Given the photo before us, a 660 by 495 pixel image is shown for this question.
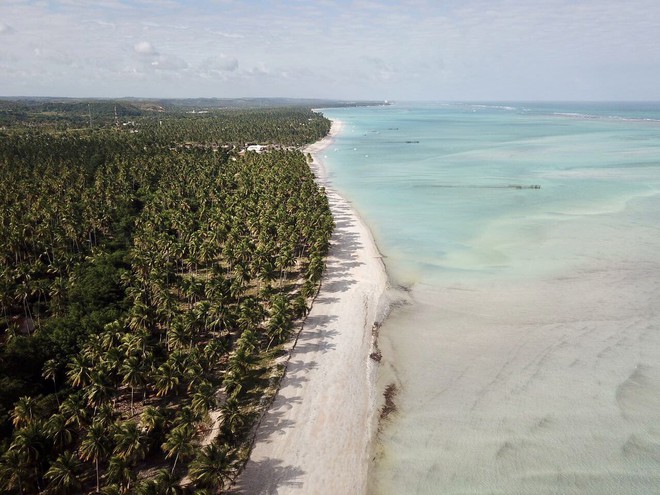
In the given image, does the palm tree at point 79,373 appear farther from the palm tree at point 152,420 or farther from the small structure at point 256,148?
the small structure at point 256,148

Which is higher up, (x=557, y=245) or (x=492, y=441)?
(x=557, y=245)

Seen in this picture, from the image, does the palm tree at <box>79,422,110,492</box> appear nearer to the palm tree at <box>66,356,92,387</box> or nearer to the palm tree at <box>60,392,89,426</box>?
the palm tree at <box>60,392,89,426</box>

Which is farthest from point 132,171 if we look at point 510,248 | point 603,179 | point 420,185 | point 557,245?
point 603,179

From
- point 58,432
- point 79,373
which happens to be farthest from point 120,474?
point 79,373

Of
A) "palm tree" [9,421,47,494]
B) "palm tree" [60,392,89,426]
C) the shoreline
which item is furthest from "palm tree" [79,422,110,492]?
the shoreline

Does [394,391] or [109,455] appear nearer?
[109,455]

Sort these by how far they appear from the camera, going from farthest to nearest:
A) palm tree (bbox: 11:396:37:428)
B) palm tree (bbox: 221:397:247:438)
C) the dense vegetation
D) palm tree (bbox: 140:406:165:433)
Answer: palm tree (bbox: 221:397:247:438), palm tree (bbox: 140:406:165:433), palm tree (bbox: 11:396:37:428), the dense vegetation

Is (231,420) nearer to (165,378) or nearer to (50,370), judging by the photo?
(165,378)

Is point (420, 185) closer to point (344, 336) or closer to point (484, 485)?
point (344, 336)
